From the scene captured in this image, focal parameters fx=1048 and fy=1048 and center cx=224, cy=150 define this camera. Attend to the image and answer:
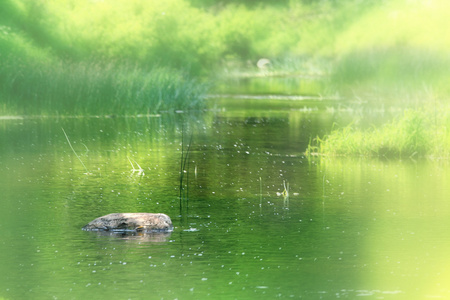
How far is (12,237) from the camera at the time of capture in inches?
524

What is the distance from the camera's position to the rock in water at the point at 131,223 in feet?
44.9

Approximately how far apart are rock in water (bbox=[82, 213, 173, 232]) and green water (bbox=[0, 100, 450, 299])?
0.71 ft

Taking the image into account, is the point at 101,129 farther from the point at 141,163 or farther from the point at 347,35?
the point at 347,35

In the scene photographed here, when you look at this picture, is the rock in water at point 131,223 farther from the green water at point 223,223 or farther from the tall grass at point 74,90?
the tall grass at point 74,90

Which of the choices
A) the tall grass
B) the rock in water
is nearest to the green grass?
the rock in water

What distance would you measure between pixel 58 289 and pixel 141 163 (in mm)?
11329

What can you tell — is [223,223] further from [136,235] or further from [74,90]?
[74,90]

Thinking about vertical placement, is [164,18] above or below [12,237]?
above

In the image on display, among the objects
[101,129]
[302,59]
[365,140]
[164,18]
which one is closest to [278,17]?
[302,59]

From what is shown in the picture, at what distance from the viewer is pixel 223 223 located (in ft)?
47.4

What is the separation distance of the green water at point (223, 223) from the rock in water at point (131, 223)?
0.22 meters

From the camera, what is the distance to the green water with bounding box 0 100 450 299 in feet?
35.8

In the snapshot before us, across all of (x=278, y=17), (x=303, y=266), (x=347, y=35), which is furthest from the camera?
(x=278, y=17)

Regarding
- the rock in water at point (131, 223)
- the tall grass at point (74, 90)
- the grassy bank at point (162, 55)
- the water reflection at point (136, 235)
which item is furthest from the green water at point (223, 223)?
the grassy bank at point (162, 55)
